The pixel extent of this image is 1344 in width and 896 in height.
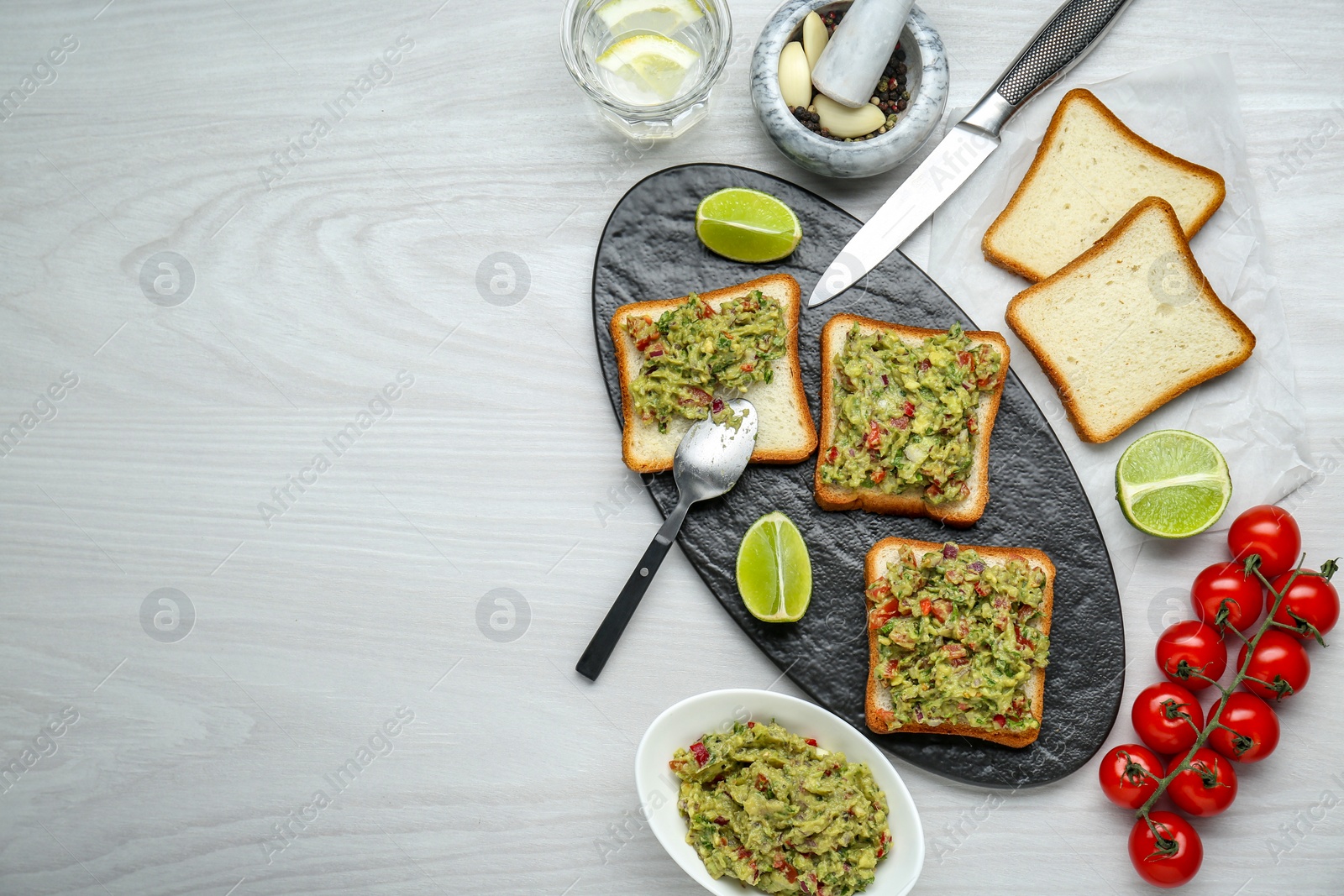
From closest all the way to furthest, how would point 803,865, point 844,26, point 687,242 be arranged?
point 803,865, point 844,26, point 687,242

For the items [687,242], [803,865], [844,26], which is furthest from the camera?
[687,242]

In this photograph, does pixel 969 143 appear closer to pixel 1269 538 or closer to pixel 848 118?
pixel 848 118

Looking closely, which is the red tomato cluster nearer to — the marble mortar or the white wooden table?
the white wooden table

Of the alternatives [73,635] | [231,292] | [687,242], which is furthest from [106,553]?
[687,242]

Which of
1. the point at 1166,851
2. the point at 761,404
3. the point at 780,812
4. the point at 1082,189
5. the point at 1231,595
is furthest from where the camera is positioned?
the point at 1082,189

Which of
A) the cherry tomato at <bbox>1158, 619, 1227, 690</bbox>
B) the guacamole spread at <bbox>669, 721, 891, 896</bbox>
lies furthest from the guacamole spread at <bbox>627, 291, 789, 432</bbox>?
the cherry tomato at <bbox>1158, 619, 1227, 690</bbox>

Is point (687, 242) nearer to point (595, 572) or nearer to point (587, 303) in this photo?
point (587, 303)

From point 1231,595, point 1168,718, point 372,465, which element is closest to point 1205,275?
point 1231,595
